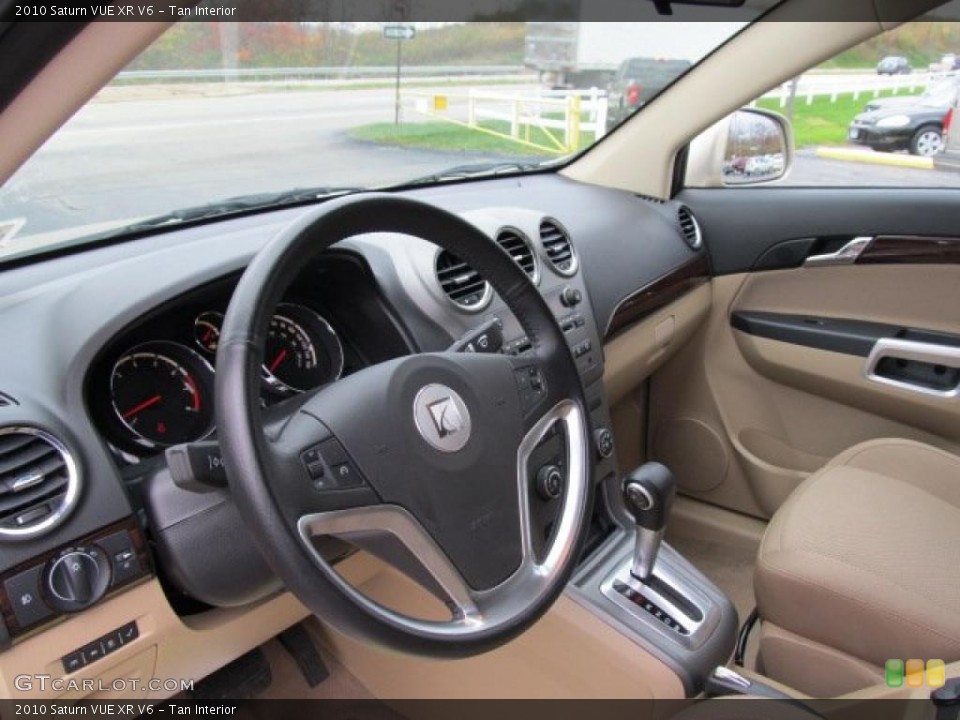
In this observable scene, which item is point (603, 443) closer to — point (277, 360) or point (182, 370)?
→ point (277, 360)

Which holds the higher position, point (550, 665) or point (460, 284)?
point (460, 284)

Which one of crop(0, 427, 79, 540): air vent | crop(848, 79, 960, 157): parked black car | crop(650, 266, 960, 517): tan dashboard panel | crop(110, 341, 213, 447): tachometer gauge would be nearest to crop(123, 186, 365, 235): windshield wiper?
crop(110, 341, 213, 447): tachometer gauge

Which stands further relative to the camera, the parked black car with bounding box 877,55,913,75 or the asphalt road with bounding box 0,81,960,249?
the parked black car with bounding box 877,55,913,75

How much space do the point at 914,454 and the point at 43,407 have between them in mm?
1855

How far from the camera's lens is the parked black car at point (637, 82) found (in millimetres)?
2318

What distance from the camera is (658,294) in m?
2.38

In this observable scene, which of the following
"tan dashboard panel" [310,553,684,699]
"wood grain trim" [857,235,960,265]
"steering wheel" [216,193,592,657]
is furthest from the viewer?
"wood grain trim" [857,235,960,265]

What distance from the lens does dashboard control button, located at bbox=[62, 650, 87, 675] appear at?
3.79 feet

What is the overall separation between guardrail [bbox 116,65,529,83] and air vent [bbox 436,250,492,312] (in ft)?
1.38

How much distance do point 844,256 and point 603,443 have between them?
3.36ft

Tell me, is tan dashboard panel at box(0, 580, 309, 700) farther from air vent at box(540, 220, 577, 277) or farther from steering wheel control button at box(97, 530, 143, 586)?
air vent at box(540, 220, 577, 277)

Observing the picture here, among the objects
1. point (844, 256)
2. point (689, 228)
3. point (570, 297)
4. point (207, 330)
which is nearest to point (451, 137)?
point (570, 297)

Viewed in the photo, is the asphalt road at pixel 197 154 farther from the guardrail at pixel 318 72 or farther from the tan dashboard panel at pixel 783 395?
the tan dashboard panel at pixel 783 395

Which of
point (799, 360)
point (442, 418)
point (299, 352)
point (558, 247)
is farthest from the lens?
point (799, 360)
